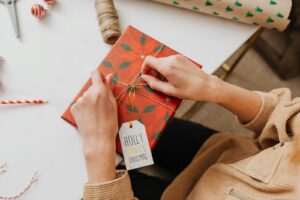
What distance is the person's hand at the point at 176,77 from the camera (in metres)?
0.67

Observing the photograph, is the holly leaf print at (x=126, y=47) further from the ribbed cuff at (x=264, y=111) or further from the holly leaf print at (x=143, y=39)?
the ribbed cuff at (x=264, y=111)

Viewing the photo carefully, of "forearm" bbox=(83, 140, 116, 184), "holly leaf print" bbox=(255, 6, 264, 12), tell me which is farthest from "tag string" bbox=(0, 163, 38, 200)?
"holly leaf print" bbox=(255, 6, 264, 12)

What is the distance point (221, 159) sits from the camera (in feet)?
2.73

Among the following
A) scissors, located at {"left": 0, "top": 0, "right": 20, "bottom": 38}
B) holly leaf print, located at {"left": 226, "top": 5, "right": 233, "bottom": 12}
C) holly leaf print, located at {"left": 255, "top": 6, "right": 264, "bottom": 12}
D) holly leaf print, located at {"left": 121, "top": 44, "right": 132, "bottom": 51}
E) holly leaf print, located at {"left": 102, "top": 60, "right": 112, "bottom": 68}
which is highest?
scissors, located at {"left": 0, "top": 0, "right": 20, "bottom": 38}

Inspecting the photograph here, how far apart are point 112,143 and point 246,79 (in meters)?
1.03

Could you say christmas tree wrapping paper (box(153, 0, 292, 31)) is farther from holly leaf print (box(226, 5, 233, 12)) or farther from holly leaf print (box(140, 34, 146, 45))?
holly leaf print (box(140, 34, 146, 45))

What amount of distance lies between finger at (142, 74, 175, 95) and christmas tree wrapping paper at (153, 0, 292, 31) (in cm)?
24

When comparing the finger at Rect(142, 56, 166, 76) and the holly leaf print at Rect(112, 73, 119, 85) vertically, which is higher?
the finger at Rect(142, 56, 166, 76)

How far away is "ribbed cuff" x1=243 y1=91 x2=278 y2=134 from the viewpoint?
2.50ft

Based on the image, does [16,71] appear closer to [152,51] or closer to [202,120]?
[152,51]

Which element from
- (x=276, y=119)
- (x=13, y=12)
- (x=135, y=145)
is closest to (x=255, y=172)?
(x=276, y=119)

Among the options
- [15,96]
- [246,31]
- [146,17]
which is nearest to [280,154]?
[246,31]

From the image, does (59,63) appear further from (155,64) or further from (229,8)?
(229,8)

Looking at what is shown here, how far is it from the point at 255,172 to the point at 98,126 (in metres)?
0.34
